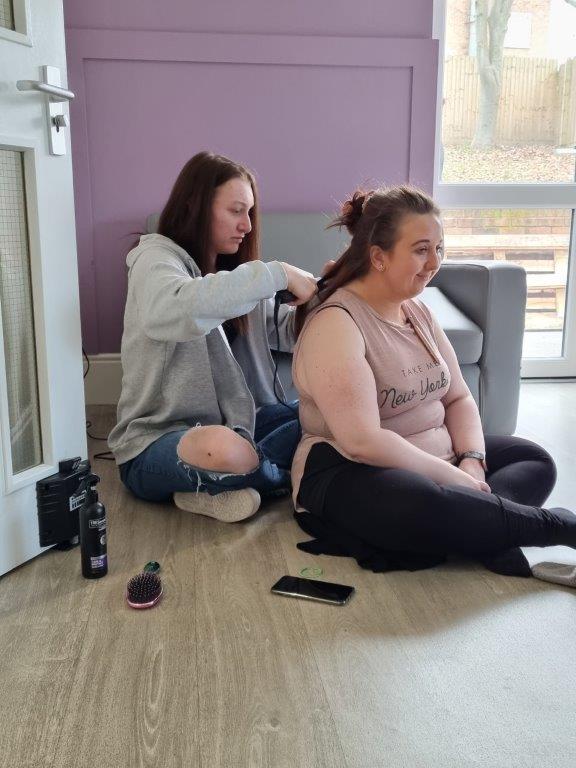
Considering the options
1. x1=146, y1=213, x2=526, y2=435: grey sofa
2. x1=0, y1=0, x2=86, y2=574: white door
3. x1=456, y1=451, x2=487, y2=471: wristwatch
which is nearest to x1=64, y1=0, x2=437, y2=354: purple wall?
x1=146, y1=213, x2=526, y2=435: grey sofa

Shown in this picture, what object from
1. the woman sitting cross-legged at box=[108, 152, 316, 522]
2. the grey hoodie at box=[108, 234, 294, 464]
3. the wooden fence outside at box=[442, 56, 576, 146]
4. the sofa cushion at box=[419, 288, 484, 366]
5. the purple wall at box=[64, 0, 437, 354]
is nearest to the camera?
the grey hoodie at box=[108, 234, 294, 464]

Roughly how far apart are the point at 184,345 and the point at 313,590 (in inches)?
28.2

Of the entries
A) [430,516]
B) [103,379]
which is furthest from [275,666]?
[103,379]

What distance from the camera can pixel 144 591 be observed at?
1.60m

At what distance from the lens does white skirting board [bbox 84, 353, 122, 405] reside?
11.1 ft

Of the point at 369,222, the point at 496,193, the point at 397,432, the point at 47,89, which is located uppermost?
the point at 47,89

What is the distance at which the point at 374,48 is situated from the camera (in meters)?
3.26

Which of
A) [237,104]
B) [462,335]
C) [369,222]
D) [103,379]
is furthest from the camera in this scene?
[103,379]

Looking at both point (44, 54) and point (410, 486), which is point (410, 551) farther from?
point (44, 54)

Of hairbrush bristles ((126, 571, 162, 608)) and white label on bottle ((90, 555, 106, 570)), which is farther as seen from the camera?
white label on bottle ((90, 555, 106, 570))

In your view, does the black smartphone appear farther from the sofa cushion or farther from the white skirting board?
the white skirting board

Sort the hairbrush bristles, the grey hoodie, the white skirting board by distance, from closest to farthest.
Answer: the hairbrush bristles
the grey hoodie
the white skirting board

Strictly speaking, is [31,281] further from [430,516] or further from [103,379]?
[103,379]

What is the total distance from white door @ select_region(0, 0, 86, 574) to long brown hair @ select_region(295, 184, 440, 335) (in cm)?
62
